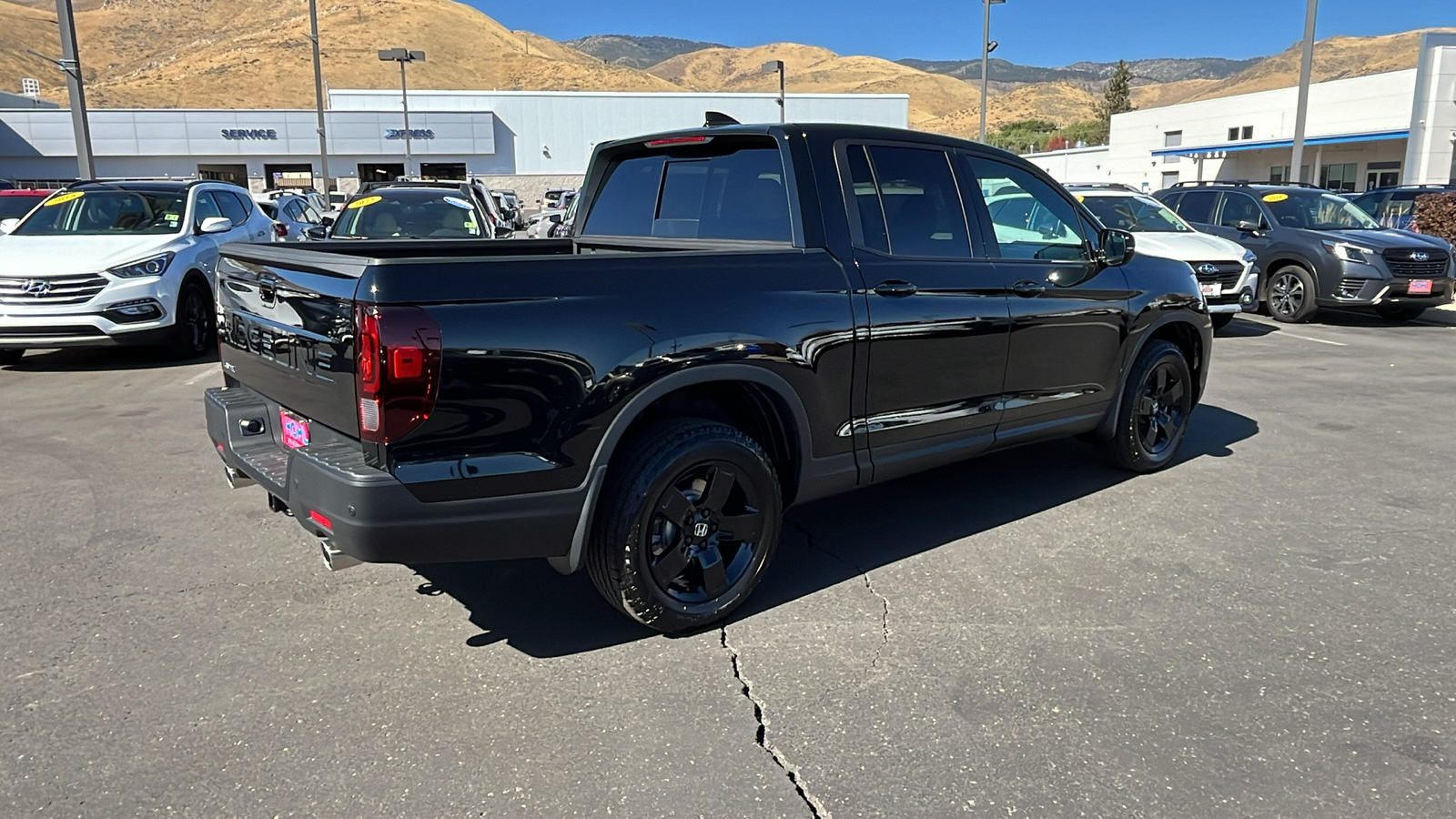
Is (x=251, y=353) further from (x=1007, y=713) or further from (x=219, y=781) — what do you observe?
(x=1007, y=713)

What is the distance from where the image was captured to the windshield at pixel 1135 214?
11.9 metres

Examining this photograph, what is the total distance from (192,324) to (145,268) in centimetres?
78

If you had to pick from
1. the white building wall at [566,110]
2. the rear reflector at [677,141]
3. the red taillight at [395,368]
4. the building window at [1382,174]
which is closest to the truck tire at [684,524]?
the red taillight at [395,368]

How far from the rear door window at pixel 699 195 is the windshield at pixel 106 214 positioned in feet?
21.9

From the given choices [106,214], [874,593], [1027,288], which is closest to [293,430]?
[874,593]

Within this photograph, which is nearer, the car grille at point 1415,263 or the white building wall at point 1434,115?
the car grille at point 1415,263

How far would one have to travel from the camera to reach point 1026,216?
5.08m

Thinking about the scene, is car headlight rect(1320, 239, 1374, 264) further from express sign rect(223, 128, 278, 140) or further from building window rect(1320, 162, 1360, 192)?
express sign rect(223, 128, 278, 140)

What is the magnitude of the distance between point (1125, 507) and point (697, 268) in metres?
2.93

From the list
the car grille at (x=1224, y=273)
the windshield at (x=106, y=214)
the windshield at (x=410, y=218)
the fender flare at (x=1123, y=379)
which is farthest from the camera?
the windshield at (x=410, y=218)

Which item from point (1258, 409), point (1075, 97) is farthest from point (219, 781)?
point (1075, 97)

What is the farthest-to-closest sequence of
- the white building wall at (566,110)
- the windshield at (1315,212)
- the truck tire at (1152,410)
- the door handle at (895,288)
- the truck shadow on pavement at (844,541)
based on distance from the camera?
the white building wall at (566,110)
the windshield at (1315,212)
the truck tire at (1152,410)
the door handle at (895,288)
the truck shadow on pavement at (844,541)

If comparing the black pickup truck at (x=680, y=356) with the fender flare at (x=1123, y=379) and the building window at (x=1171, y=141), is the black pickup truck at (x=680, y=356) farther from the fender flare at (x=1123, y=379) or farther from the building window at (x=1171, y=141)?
the building window at (x=1171, y=141)

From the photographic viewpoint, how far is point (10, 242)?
896 cm
